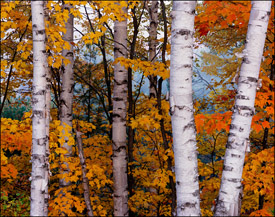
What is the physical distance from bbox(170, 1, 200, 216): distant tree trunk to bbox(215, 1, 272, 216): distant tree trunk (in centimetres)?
29

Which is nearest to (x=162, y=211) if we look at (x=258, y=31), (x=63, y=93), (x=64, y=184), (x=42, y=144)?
(x=64, y=184)

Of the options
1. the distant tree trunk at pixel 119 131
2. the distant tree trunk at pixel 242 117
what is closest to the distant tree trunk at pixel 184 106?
the distant tree trunk at pixel 242 117

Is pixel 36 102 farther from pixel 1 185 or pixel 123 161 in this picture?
pixel 1 185

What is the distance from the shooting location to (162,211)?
666cm

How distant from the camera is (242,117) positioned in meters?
2.42

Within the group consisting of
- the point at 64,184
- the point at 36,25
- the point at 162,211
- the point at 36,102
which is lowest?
the point at 162,211

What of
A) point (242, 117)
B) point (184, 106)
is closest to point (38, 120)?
point (184, 106)

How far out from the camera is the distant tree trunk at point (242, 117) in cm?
235

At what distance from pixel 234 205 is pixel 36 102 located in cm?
247

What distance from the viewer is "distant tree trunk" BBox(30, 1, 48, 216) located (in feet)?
10.1

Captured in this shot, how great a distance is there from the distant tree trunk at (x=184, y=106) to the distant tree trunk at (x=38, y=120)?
65.7 inches

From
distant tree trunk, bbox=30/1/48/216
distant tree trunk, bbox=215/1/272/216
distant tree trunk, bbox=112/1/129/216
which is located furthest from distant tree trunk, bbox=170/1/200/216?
distant tree trunk, bbox=112/1/129/216

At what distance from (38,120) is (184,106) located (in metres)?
1.81

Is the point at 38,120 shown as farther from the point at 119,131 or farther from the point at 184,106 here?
the point at 184,106
